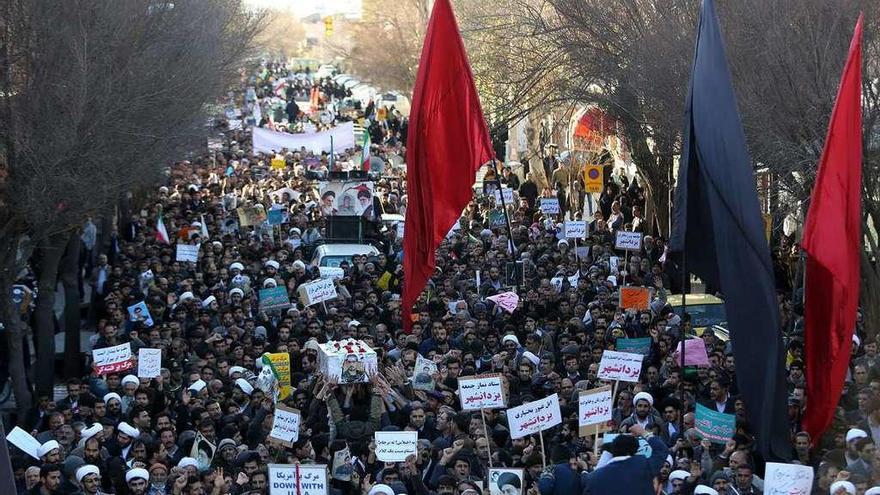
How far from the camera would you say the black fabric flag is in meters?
13.3

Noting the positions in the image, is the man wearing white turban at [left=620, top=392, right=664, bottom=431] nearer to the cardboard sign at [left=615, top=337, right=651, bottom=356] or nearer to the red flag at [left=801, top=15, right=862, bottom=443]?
the red flag at [left=801, top=15, right=862, bottom=443]

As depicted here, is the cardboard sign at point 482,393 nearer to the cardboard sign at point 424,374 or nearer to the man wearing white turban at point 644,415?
the man wearing white turban at point 644,415

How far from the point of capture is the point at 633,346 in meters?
16.8

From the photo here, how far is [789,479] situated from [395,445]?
3120 mm

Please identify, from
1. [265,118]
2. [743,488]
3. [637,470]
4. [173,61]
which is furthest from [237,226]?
[265,118]

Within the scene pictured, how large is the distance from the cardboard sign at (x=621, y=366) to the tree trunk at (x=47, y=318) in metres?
7.54

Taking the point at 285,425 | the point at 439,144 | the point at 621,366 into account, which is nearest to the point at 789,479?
the point at 621,366

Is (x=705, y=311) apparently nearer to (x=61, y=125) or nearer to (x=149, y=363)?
(x=149, y=363)

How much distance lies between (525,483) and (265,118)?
165 ft

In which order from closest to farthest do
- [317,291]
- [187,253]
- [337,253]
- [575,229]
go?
1. [317,291]
2. [187,253]
3. [575,229]
4. [337,253]

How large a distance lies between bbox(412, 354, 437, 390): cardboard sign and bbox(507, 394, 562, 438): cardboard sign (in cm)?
229

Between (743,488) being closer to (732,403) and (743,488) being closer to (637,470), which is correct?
(732,403)

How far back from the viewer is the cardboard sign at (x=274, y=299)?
20.4 meters

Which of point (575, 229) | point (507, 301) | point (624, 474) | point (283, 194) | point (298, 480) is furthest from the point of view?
point (283, 194)
